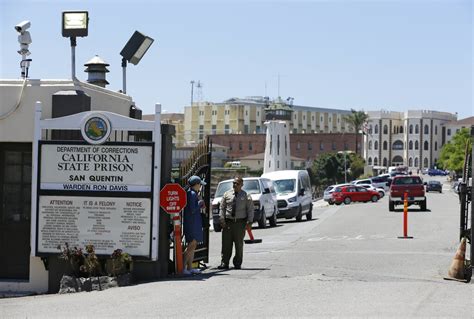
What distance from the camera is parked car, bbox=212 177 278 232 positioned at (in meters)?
33.7

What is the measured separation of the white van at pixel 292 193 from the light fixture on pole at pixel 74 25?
78.8 feet

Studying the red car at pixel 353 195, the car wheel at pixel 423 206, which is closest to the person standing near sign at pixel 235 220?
the car wheel at pixel 423 206

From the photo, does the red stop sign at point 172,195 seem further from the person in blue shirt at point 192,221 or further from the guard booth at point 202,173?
the guard booth at point 202,173

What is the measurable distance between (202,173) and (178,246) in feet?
7.62

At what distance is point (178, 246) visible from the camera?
15.4m

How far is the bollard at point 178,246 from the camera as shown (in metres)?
15.4

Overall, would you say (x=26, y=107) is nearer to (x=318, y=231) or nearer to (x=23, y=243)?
(x=23, y=243)

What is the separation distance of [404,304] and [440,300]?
2.58 feet

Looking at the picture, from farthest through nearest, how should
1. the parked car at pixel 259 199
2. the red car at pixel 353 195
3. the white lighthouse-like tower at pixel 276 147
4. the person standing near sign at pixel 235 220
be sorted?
the white lighthouse-like tower at pixel 276 147 → the red car at pixel 353 195 → the parked car at pixel 259 199 → the person standing near sign at pixel 235 220

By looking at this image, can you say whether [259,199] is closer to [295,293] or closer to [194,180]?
[194,180]

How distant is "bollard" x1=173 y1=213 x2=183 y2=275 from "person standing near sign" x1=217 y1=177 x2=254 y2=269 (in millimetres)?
1625

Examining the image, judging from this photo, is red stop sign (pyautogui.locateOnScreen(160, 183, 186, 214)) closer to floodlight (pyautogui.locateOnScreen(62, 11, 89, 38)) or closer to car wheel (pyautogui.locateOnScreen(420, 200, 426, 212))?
floodlight (pyautogui.locateOnScreen(62, 11, 89, 38))

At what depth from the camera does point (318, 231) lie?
1241 inches

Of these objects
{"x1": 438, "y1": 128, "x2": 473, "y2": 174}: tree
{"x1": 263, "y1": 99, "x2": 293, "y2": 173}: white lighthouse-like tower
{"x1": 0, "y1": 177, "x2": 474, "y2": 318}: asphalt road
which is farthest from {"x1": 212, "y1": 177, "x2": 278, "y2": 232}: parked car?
{"x1": 438, "y1": 128, "x2": 473, "y2": 174}: tree
